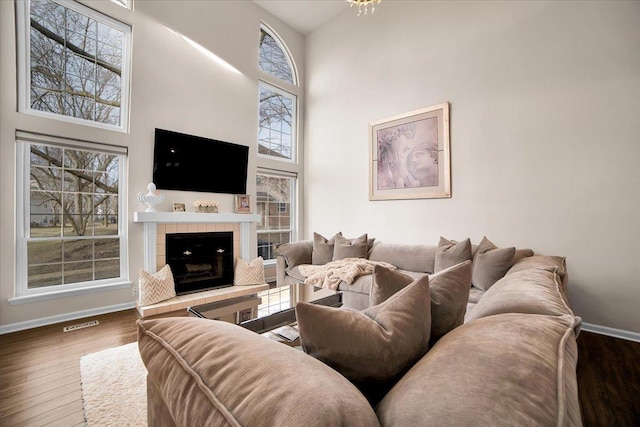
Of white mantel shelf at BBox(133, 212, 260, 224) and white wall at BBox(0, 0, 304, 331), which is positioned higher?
white wall at BBox(0, 0, 304, 331)

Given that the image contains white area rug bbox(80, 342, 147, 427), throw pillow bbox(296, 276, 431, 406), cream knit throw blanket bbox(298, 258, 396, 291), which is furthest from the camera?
cream knit throw blanket bbox(298, 258, 396, 291)

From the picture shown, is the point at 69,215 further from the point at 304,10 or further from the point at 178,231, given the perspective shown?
the point at 304,10

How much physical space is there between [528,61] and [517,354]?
368 cm

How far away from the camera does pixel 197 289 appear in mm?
3859

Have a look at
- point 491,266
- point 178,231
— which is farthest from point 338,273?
point 178,231

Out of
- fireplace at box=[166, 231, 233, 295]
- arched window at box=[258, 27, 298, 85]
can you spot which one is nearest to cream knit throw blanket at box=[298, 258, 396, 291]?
fireplace at box=[166, 231, 233, 295]

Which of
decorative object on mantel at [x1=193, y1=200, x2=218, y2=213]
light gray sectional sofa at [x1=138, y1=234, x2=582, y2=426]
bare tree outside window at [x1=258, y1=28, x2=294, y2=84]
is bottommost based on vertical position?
light gray sectional sofa at [x1=138, y1=234, x2=582, y2=426]

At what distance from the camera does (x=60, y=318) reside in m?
2.98

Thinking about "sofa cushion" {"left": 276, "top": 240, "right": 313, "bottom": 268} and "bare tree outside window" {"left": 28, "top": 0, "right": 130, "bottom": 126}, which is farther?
"sofa cushion" {"left": 276, "top": 240, "right": 313, "bottom": 268}

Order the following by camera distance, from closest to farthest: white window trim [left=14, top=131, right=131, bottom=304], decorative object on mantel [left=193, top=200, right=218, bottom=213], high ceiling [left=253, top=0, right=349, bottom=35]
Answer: white window trim [left=14, top=131, right=131, bottom=304], decorative object on mantel [left=193, top=200, right=218, bottom=213], high ceiling [left=253, top=0, right=349, bottom=35]

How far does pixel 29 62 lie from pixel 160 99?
1206mm

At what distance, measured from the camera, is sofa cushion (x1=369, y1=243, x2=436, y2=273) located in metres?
3.37

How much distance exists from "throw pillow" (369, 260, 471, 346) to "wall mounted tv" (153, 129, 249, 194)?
141 inches

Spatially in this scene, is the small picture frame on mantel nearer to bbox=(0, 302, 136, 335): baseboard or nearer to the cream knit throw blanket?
the cream knit throw blanket
